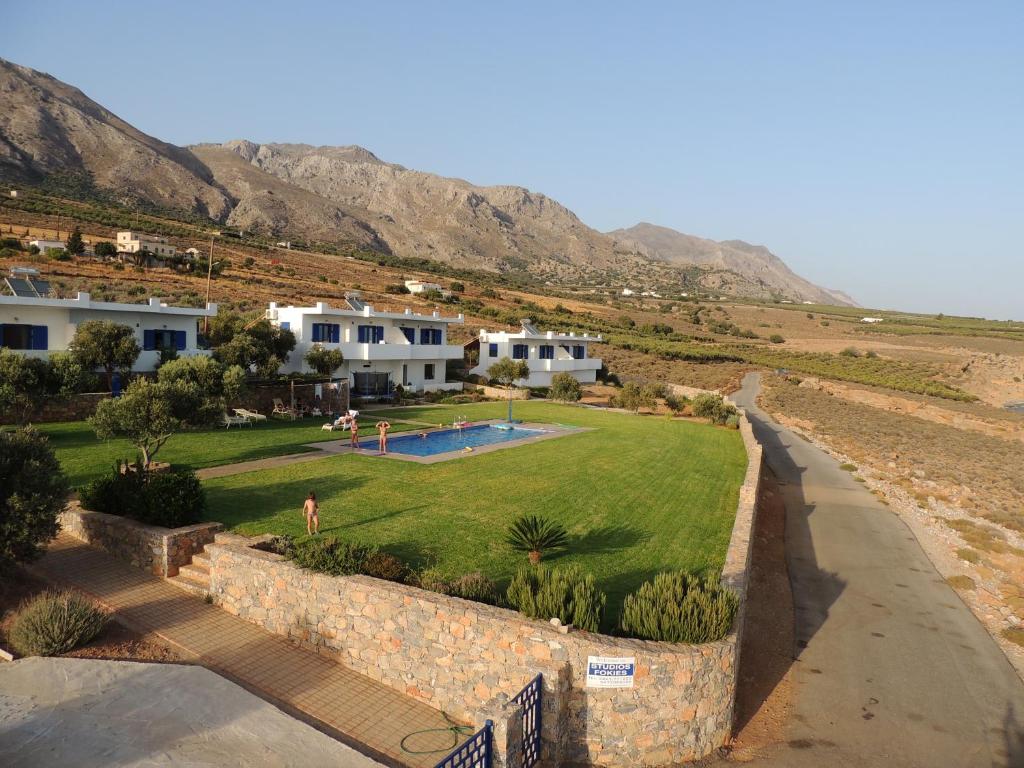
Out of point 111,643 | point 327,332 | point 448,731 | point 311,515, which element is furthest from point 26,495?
point 327,332

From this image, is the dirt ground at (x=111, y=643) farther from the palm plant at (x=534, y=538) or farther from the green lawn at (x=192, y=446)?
the palm plant at (x=534, y=538)

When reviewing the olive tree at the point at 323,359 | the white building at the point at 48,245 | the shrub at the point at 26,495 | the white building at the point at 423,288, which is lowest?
the shrub at the point at 26,495

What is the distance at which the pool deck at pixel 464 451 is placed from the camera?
70.3ft

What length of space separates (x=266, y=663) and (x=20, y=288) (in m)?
23.8

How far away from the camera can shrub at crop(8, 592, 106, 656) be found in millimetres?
9172

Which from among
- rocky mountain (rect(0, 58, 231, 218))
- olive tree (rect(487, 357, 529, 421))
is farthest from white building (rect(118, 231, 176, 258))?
rocky mountain (rect(0, 58, 231, 218))

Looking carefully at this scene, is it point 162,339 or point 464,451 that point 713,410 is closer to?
point 464,451

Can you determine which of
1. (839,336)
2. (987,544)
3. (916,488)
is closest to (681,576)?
(987,544)

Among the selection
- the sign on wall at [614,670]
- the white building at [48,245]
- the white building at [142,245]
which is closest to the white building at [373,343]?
the sign on wall at [614,670]

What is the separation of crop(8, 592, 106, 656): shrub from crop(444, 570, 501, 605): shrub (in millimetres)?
5393

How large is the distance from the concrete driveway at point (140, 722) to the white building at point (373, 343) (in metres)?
27.8

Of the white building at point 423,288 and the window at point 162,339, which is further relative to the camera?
the white building at point 423,288

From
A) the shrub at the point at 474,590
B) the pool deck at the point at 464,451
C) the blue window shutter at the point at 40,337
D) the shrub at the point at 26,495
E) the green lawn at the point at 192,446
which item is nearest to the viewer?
the shrub at the point at 474,590

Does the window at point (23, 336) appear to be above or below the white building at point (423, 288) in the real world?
below
